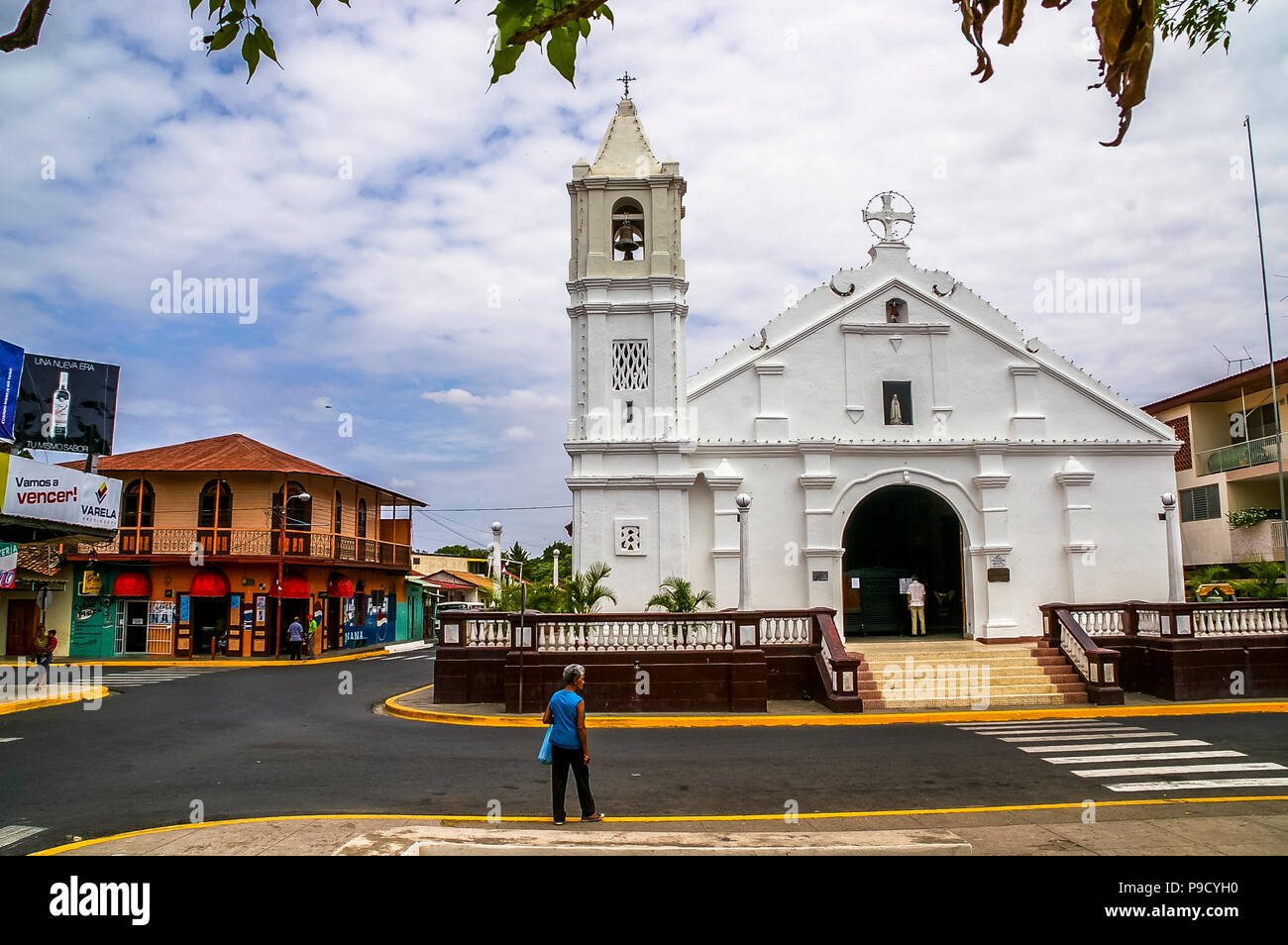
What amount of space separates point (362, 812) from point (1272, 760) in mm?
10306

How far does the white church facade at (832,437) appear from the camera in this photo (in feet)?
66.1

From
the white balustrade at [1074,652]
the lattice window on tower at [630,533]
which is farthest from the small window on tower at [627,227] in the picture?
the white balustrade at [1074,652]

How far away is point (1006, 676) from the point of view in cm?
1716

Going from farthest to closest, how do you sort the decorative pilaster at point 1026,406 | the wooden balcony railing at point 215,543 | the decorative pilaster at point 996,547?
the wooden balcony railing at point 215,543 → the decorative pilaster at point 1026,406 → the decorative pilaster at point 996,547

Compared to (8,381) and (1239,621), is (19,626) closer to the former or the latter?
(8,381)

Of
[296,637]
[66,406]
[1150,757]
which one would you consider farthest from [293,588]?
[1150,757]

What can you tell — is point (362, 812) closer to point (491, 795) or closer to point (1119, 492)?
point (491, 795)

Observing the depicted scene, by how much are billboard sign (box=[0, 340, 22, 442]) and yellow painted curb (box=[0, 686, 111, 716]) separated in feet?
18.1

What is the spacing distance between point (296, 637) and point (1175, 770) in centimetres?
2599

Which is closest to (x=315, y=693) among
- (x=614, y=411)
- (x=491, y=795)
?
(x=614, y=411)

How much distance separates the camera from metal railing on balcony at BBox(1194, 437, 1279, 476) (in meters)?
25.8

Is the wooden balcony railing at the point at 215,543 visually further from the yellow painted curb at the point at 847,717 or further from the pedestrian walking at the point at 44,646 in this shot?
the yellow painted curb at the point at 847,717

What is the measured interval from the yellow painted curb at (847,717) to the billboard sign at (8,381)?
25.4 feet
